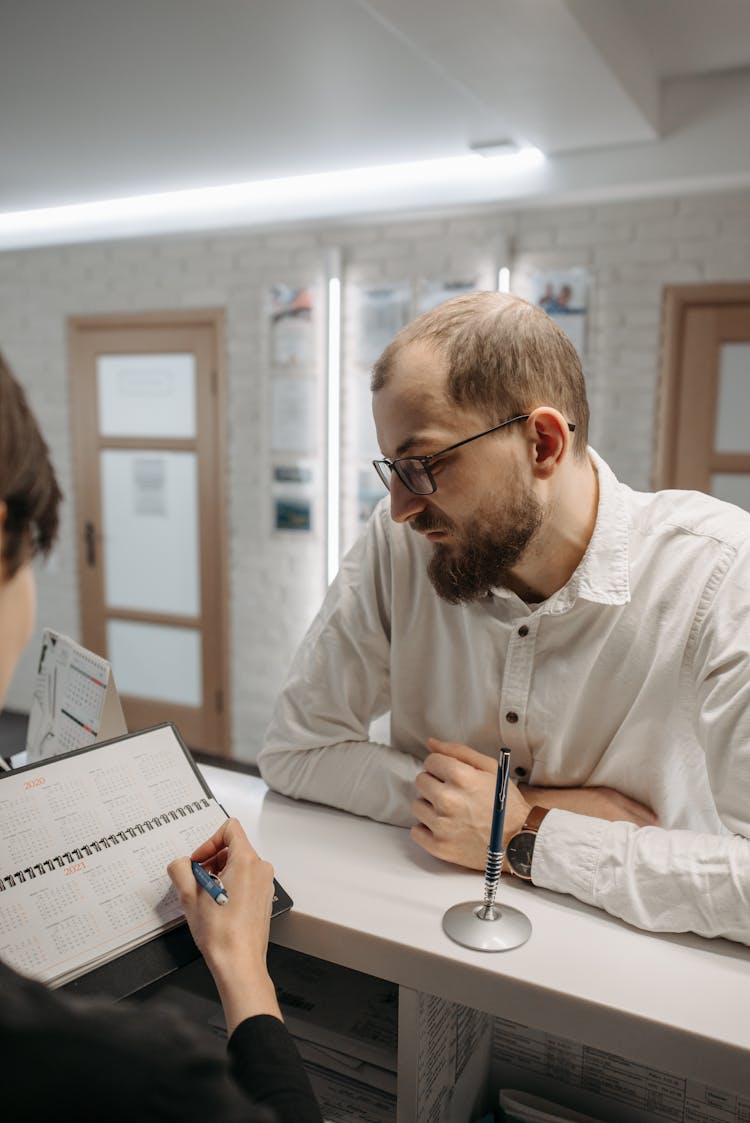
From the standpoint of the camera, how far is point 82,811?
3.42ft

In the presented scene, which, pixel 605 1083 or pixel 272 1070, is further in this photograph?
pixel 605 1083

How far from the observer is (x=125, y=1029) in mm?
532

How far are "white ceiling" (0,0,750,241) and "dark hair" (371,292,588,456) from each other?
1159 millimetres

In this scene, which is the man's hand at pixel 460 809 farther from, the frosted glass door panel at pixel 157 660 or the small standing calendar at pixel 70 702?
the frosted glass door panel at pixel 157 660

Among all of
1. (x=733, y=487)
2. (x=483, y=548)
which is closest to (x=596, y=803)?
(x=483, y=548)

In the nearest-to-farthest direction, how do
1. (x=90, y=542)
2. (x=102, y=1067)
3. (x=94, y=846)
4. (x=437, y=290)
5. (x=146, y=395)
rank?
(x=102, y=1067)
(x=94, y=846)
(x=437, y=290)
(x=146, y=395)
(x=90, y=542)

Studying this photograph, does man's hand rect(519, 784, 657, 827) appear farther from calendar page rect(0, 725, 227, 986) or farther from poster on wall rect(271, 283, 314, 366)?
poster on wall rect(271, 283, 314, 366)

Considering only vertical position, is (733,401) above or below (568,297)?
below

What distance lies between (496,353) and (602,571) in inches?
13.2

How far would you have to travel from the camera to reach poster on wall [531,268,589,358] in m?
3.42

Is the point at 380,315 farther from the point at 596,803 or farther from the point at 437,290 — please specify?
the point at 596,803

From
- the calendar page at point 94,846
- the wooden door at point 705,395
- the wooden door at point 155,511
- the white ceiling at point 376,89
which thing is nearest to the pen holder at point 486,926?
the calendar page at point 94,846

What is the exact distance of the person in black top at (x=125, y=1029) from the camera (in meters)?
0.49

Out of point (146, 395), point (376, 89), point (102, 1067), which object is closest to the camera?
point (102, 1067)
